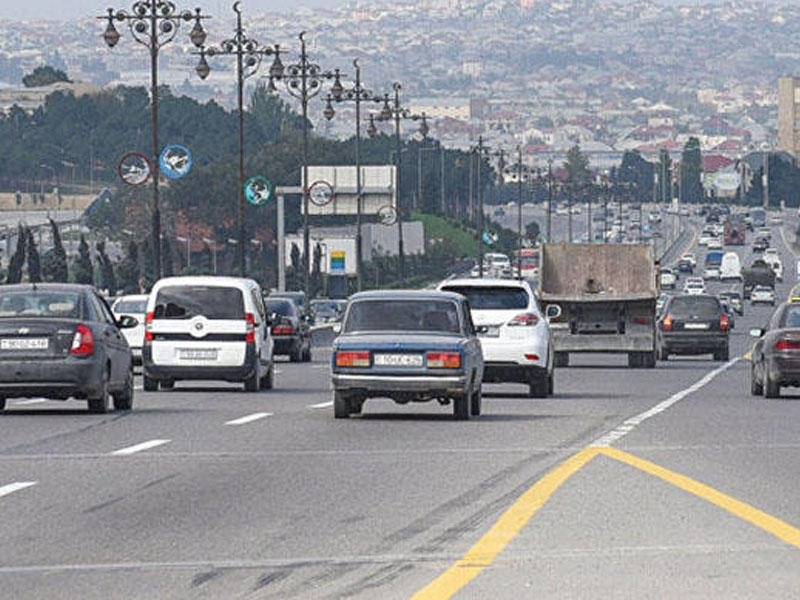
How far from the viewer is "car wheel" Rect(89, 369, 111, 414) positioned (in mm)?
29969

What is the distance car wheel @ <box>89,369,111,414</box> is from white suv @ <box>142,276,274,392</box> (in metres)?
7.25

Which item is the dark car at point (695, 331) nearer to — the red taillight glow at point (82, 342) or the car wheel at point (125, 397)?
the car wheel at point (125, 397)

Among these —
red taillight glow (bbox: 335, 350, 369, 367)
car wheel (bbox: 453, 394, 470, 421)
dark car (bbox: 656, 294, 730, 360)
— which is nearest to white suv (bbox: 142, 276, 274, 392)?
car wheel (bbox: 453, 394, 470, 421)

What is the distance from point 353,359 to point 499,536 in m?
12.5

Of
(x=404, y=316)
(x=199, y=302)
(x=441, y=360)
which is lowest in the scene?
(x=441, y=360)

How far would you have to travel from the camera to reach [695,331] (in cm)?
5978

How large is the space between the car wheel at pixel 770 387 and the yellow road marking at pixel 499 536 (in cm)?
1397

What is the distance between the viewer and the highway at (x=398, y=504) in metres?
14.2

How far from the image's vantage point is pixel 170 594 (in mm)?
13781

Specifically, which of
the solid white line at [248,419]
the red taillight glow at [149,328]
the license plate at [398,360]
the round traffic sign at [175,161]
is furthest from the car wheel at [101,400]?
the round traffic sign at [175,161]

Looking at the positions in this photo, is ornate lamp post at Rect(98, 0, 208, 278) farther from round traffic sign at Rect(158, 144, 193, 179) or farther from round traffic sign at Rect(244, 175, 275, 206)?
round traffic sign at Rect(244, 175, 275, 206)

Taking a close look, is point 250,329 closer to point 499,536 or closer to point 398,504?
point 398,504

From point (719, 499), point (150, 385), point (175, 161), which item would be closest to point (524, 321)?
point (150, 385)

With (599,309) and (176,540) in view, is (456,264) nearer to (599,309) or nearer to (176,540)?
(599,309)
